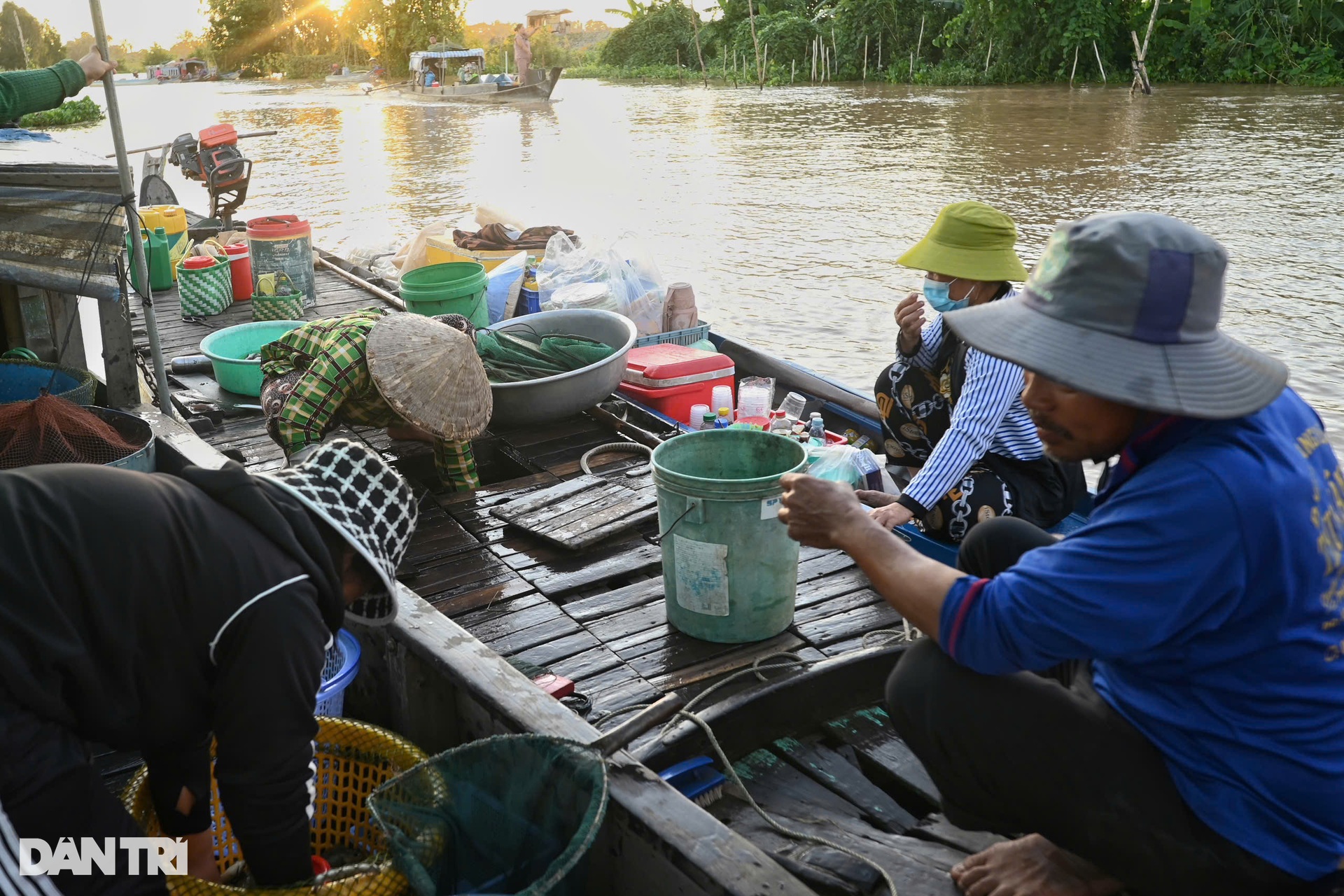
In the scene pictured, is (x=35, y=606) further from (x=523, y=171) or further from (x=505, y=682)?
(x=523, y=171)

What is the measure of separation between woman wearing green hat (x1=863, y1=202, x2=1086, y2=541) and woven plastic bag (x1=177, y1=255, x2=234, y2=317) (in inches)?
196

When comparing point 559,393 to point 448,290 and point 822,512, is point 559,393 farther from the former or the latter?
point 822,512

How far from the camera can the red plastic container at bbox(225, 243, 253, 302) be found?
737 centimetres

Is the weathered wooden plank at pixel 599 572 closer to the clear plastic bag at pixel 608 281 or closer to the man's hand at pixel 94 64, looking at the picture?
the man's hand at pixel 94 64

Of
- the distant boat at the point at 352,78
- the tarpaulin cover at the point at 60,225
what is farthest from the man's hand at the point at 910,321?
the distant boat at the point at 352,78

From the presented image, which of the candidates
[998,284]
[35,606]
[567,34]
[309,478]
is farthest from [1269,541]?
[567,34]

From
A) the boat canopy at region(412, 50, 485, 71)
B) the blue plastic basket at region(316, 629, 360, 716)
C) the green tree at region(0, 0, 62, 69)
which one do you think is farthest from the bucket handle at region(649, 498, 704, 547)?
the boat canopy at region(412, 50, 485, 71)

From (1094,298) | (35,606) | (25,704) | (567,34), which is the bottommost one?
(25,704)

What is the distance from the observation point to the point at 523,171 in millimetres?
18547

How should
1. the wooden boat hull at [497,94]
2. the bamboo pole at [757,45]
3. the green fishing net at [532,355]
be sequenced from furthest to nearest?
the bamboo pole at [757,45] → the wooden boat hull at [497,94] → the green fishing net at [532,355]

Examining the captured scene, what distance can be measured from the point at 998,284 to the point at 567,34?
7079 centimetres

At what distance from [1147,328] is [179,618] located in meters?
1.55

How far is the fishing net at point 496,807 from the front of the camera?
6.75 ft

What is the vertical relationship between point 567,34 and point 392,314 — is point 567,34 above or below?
above
